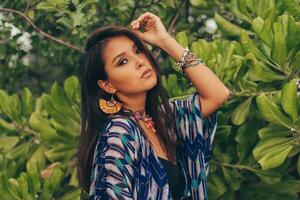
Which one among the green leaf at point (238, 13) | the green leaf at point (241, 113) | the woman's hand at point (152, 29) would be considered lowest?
the green leaf at point (241, 113)

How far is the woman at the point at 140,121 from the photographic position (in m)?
2.48

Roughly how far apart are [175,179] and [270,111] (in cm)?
59

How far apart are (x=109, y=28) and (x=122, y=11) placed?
58.3 inches

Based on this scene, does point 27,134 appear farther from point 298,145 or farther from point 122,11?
point 298,145

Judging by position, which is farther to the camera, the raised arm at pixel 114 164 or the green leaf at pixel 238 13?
the green leaf at pixel 238 13

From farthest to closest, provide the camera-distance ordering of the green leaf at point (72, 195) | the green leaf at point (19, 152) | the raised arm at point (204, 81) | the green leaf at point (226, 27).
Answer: the green leaf at point (19, 152)
the green leaf at point (226, 27)
the green leaf at point (72, 195)
the raised arm at point (204, 81)

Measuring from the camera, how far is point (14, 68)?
491 centimetres

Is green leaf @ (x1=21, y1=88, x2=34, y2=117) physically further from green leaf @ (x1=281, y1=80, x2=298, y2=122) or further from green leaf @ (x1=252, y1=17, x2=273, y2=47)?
green leaf @ (x1=281, y1=80, x2=298, y2=122)

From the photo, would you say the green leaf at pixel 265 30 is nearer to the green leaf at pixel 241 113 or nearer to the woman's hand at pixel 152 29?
the green leaf at pixel 241 113

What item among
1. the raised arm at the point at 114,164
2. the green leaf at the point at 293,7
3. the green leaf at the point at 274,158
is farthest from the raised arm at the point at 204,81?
the green leaf at the point at 293,7

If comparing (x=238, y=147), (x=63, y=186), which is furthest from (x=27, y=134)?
(x=238, y=147)

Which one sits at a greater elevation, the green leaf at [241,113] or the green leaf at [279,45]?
the green leaf at [279,45]

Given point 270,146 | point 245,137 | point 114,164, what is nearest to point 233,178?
point 245,137

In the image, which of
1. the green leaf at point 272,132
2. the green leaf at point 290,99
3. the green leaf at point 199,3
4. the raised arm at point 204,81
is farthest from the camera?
the green leaf at point 199,3
